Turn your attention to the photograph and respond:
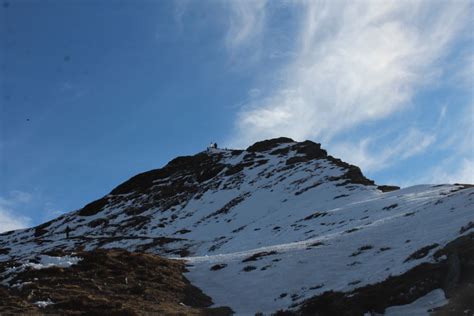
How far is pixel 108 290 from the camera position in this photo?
24969mm

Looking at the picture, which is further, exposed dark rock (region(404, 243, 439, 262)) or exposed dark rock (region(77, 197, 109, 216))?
exposed dark rock (region(77, 197, 109, 216))

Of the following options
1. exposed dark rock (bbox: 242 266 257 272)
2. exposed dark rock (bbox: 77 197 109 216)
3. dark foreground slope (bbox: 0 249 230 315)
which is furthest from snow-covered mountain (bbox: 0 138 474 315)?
dark foreground slope (bbox: 0 249 230 315)

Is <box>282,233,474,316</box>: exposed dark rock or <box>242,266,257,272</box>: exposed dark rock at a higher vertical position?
<box>242,266,257,272</box>: exposed dark rock

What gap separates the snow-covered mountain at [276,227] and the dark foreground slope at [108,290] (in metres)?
1.96

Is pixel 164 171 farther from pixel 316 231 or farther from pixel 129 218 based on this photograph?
pixel 316 231

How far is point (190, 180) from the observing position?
115 metres

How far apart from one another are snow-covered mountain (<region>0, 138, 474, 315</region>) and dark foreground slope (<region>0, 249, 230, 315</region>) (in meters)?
1.96

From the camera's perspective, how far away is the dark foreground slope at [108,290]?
2047cm

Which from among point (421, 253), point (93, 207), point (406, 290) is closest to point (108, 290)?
point (406, 290)

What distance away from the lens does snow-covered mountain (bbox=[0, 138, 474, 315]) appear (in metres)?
24.1

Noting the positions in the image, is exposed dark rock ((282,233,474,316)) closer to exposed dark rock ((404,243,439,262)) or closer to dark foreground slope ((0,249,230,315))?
exposed dark rock ((404,243,439,262))

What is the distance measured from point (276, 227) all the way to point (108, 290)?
116 feet

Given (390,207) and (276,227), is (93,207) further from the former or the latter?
(390,207)

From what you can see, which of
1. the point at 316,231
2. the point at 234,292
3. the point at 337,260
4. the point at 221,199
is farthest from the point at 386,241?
the point at 221,199
